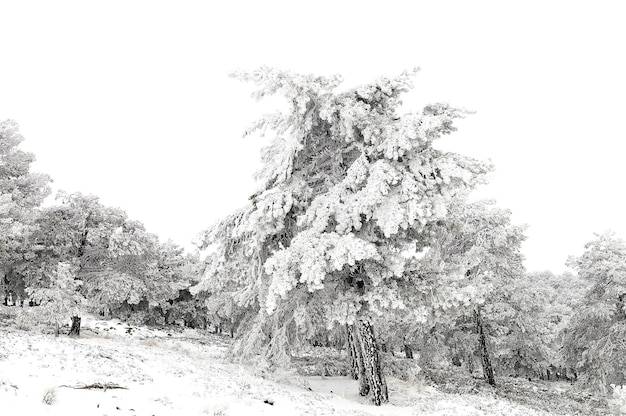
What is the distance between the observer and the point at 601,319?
1958 centimetres

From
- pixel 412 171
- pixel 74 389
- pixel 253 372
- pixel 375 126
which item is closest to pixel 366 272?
pixel 412 171

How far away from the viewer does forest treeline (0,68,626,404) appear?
1142cm

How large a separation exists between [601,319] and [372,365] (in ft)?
45.5

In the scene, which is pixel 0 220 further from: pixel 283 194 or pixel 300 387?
pixel 300 387

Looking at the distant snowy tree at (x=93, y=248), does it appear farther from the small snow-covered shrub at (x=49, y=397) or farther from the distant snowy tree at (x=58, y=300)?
the small snow-covered shrub at (x=49, y=397)

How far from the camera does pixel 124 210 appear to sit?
22.7 metres

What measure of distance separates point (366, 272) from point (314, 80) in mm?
6017

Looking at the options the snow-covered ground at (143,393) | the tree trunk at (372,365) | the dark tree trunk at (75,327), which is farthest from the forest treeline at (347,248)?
the snow-covered ground at (143,393)

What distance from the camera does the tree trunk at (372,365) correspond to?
12234 millimetres

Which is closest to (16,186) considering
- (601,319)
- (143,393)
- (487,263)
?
(143,393)

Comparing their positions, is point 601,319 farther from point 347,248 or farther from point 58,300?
point 58,300

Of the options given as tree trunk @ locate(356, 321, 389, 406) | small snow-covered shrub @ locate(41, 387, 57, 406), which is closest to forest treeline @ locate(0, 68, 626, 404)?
tree trunk @ locate(356, 321, 389, 406)

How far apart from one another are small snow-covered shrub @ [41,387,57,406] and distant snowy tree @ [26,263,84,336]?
13.3m

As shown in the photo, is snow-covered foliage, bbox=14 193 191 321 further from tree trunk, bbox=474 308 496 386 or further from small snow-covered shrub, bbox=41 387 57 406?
tree trunk, bbox=474 308 496 386
